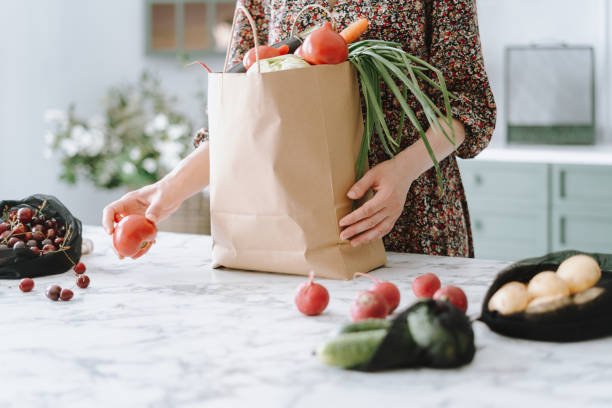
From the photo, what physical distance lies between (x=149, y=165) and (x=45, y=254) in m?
2.31

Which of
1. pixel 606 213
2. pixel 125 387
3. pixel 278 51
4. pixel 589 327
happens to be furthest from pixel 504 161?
pixel 125 387

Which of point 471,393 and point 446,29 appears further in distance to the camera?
point 446,29

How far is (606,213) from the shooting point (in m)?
3.10

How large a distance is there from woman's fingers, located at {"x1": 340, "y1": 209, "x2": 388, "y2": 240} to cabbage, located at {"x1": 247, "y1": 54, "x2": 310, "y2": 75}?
26cm

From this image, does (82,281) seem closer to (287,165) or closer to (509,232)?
(287,165)

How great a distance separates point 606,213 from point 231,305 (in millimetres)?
2346

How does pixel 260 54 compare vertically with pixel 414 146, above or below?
above

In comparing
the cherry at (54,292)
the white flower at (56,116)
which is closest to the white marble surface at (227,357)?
the cherry at (54,292)

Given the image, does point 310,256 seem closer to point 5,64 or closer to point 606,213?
point 606,213

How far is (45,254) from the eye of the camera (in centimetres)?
134

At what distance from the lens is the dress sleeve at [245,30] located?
1576mm

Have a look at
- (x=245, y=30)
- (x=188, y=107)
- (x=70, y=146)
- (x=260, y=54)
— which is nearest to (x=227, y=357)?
(x=260, y=54)

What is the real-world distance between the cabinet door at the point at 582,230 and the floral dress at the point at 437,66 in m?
1.75

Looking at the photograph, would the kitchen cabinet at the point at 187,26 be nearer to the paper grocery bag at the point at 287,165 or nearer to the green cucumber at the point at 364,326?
the paper grocery bag at the point at 287,165
